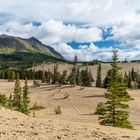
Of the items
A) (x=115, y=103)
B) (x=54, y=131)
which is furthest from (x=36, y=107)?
(x=54, y=131)

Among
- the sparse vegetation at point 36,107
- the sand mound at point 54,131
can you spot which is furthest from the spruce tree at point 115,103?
the sparse vegetation at point 36,107

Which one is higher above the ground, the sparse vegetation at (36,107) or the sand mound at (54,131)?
the sand mound at (54,131)

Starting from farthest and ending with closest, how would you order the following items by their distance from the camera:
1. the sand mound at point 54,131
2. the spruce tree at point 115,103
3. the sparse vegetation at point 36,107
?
the sparse vegetation at point 36,107 < the spruce tree at point 115,103 < the sand mound at point 54,131

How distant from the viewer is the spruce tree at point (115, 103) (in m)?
45.7

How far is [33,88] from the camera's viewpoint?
185 m

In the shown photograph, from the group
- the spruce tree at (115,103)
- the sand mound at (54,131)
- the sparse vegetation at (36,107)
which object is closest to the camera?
the sand mound at (54,131)

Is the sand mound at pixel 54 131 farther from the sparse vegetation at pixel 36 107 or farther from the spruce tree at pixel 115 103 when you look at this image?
the sparse vegetation at pixel 36 107

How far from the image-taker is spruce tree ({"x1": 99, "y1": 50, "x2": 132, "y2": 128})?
1799 inches

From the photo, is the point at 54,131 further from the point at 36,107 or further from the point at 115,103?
the point at 36,107

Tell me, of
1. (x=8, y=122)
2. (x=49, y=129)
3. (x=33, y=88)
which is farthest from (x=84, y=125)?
(x=33, y=88)

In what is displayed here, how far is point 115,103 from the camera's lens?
4684cm

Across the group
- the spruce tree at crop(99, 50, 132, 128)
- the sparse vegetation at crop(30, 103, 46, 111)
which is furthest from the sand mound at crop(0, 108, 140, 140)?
the sparse vegetation at crop(30, 103, 46, 111)

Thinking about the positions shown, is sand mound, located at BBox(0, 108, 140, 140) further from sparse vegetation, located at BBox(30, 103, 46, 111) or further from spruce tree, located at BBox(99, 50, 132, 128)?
sparse vegetation, located at BBox(30, 103, 46, 111)

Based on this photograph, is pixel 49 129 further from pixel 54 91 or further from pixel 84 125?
pixel 54 91
